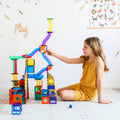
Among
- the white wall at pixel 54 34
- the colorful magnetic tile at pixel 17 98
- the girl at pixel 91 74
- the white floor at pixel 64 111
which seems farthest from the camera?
the white wall at pixel 54 34

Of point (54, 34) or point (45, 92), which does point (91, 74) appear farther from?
point (54, 34)

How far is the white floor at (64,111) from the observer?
1.28 meters

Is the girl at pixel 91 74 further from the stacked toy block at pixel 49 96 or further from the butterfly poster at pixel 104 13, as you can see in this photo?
the butterfly poster at pixel 104 13

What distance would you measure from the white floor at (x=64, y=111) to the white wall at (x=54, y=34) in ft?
2.45

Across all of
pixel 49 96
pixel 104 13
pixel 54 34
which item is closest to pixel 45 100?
pixel 49 96

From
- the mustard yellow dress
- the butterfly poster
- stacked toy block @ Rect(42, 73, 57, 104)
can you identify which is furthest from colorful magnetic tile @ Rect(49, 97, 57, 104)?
the butterfly poster

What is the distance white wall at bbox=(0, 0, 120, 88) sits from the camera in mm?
2365

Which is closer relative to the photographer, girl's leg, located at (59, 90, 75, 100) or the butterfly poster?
girl's leg, located at (59, 90, 75, 100)

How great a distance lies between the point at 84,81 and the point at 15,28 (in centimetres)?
106

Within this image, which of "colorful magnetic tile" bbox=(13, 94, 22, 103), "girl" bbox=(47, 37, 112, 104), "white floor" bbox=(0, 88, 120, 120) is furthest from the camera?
"girl" bbox=(47, 37, 112, 104)

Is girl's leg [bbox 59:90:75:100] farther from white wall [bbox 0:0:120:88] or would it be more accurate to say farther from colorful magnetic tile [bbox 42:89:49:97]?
white wall [bbox 0:0:120:88]

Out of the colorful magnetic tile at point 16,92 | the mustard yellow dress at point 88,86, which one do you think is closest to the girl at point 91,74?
the mustard yellow dress at point 88,86

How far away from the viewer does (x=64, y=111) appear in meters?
1.41

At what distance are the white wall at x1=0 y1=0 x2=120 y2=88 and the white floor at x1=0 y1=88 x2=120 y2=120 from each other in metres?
0.75
